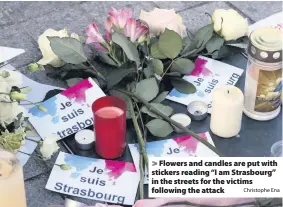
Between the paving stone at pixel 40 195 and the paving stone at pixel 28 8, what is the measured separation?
2.12 feet

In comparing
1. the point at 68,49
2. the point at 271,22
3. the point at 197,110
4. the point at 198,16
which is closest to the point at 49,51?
the point at 68,49

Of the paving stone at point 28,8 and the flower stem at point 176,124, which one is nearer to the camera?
the flower stem at point 176,124

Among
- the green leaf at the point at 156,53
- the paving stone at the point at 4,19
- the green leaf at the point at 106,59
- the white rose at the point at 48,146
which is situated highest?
the white rose at the point at 48,146

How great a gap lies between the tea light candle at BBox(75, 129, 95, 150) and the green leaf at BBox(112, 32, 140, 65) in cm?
20

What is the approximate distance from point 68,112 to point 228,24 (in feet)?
1.55

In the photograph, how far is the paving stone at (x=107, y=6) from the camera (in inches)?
72.2

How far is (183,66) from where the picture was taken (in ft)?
5.01

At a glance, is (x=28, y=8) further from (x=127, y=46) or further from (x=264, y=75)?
(x=264, y=75)

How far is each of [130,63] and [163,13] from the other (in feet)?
0.57

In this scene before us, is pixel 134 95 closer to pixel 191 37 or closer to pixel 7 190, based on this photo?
pixel 191 37

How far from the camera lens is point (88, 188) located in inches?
49.9

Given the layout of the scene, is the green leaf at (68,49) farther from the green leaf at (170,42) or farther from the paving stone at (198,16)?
the paving stone at (198,16)

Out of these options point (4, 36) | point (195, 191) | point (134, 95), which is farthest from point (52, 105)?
point (195, 191)

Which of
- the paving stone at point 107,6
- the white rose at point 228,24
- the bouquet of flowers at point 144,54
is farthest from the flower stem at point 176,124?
the paving stone at point 107,6
